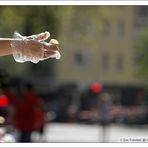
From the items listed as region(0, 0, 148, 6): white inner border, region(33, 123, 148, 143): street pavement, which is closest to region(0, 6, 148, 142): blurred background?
region(33, 123, 148, 143): street pavement

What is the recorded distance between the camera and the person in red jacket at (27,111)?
8172mm

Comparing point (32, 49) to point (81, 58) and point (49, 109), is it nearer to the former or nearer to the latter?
point (49, 109)

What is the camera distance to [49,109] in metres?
27.7

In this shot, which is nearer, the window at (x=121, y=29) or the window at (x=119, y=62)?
the window at (x=121, y=29)

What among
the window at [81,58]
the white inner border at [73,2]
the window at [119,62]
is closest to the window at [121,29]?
the window at [119,62]

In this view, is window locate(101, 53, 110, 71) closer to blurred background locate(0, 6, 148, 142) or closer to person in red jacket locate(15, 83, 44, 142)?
blurred background locate(0, 6, 148, 142)

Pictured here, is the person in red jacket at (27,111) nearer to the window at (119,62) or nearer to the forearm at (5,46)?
the forearm at (5,46)

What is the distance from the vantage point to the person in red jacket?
8.17 meters

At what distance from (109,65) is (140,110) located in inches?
551

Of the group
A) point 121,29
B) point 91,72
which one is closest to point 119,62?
point 91,72

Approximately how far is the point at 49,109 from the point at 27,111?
19.4 meters

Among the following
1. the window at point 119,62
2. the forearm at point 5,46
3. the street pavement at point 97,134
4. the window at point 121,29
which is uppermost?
the window at point 121,29

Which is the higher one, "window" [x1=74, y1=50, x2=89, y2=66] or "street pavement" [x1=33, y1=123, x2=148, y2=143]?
"window" [x1=74, y1=50, x2=89, y2=66]

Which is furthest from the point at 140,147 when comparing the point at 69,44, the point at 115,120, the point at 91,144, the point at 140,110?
the point at 69,44
